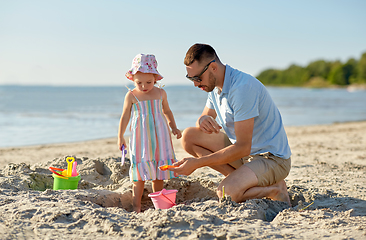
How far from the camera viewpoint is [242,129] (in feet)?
8.85

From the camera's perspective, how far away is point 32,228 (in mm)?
2180

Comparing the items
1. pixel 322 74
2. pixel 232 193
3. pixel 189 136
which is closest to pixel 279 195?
pixel 232 193

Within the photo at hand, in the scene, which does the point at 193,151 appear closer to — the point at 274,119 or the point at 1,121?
the point at 274,119

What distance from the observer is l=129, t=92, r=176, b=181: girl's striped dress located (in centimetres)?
318

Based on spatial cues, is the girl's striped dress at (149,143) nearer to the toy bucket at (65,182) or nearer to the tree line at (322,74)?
the toy bucket at (65,182)

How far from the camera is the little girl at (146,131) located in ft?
10.5

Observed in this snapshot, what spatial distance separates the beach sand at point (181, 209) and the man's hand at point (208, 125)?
0.62 meters

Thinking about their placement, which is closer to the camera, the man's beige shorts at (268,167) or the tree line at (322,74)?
the man's beige shorts at (268,167)

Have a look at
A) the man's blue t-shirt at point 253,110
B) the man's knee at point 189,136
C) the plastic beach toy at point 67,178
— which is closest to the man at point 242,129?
the man's blue t-shirt at point 253,110

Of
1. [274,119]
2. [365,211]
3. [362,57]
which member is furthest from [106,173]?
[362,57]

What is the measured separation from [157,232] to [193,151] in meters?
1.37

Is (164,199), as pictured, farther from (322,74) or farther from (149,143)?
(322,74)

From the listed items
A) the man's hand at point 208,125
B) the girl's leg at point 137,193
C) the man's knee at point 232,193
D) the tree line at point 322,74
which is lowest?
the girl's leg at point 137,193

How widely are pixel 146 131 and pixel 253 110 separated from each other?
3.61ft
